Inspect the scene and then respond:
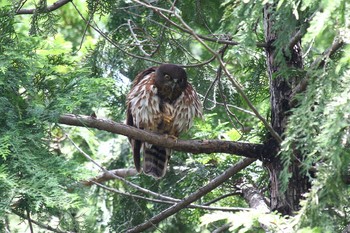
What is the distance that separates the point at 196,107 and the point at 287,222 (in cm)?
281

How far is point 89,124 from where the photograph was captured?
4.98m

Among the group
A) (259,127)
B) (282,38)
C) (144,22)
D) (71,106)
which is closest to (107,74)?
(144,22)

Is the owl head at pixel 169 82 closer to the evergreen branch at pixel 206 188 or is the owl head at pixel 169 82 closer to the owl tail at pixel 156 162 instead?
the owl tail at pixel 156 162

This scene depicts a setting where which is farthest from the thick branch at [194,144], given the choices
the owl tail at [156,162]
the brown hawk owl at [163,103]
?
the owl tail at [156,162]

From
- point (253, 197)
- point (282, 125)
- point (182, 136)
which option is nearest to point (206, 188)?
point (253, 197)

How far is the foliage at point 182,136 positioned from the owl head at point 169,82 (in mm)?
254

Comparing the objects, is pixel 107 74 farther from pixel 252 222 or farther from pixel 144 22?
pixel 252 222

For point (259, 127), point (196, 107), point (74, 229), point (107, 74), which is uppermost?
point (107, 74)

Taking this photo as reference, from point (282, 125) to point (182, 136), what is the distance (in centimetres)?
209

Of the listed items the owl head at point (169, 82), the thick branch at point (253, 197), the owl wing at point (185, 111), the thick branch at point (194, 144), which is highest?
the owl head at point (169, 82)

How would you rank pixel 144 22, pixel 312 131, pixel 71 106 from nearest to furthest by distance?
pixel 312 131, pixel 71 106, pixel 144 22

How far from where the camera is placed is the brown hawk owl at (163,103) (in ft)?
21.1

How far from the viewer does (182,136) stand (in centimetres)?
725

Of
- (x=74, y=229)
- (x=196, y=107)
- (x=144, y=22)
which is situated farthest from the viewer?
→ (x=144, y=22)
